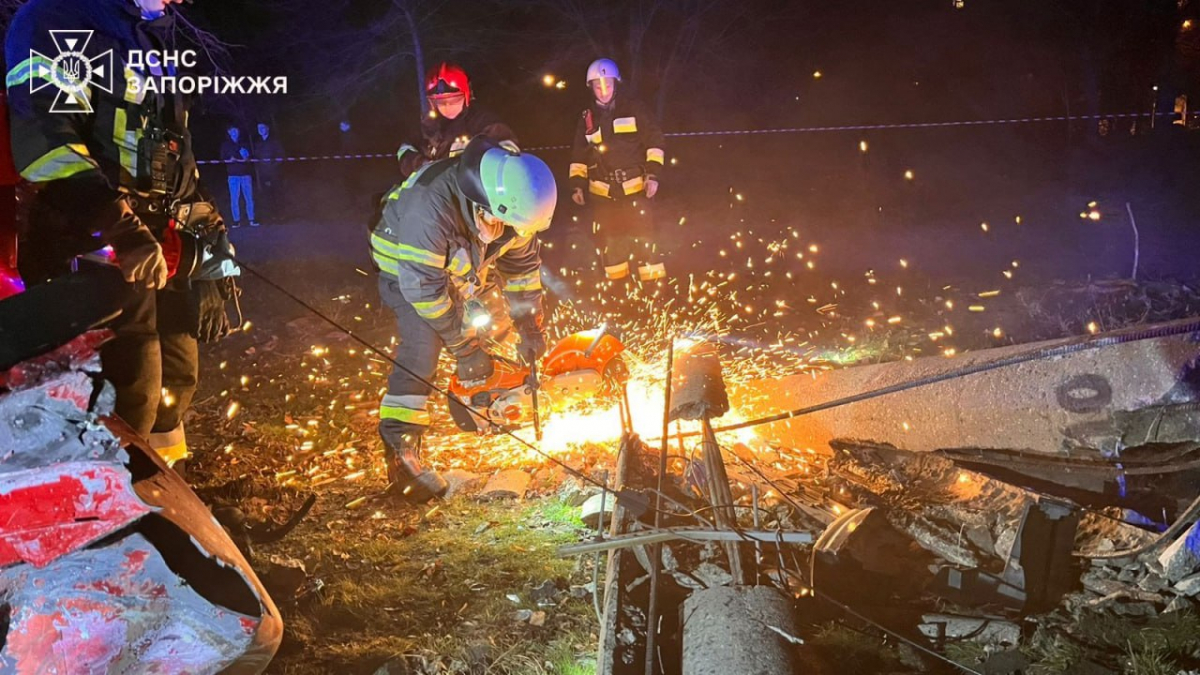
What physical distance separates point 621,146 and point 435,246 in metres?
4.62

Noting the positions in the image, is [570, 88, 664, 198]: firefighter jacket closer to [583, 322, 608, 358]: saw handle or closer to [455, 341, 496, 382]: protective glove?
[583, 322, 608, 358]: saw handle

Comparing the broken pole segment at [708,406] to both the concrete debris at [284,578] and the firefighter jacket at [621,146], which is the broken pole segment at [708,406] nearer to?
the concrete debris at [284,578]

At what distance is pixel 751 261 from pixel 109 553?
9.52 metres

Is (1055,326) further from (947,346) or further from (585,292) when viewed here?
(585,292)

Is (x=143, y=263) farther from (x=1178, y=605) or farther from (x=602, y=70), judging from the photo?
(x=602, y=70)

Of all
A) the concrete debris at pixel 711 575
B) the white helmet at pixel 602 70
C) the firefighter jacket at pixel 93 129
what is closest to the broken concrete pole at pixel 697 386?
the concrete debris at pixel 711 575

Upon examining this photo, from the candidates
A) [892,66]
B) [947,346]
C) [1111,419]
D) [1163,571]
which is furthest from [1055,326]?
[892,66]

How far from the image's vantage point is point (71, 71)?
10.2ft

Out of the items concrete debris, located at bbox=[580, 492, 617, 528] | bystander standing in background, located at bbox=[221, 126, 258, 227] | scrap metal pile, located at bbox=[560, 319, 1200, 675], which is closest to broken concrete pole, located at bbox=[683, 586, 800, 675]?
scrap metal pile, located at bbox=[560, 319, 1200, 675]

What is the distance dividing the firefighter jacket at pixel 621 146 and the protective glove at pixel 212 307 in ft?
15.9

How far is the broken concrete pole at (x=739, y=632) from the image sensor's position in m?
2.31

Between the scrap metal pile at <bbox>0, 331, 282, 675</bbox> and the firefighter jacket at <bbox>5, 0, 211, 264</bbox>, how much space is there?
1.28 m

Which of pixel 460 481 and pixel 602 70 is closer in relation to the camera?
pixel 460 481

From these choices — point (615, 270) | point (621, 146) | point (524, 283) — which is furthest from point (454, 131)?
point (524, 283)
